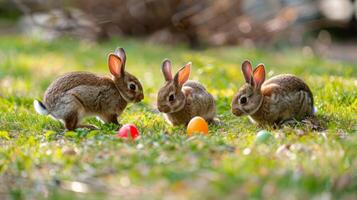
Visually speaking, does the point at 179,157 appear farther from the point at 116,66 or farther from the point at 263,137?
the point at 116,66

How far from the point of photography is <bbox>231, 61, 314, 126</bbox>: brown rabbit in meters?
6.39

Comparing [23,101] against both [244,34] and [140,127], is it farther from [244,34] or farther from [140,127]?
[244,34]

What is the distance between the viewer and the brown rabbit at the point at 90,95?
6.24 metres

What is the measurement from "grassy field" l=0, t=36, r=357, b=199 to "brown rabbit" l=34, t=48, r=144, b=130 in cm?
17

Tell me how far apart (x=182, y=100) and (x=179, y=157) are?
201 cm

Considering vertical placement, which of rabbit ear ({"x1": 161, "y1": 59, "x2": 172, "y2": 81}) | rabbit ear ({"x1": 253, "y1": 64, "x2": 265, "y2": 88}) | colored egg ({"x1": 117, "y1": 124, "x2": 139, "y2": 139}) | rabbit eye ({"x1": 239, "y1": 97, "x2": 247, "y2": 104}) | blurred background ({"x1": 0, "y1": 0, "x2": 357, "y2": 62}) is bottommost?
colored egg ({"x1": 117, "y1": 124, "x2": 139, "y2": 139})

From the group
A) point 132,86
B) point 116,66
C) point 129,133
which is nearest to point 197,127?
point 129,133

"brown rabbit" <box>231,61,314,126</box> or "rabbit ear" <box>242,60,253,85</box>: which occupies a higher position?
"rabbit ear" <box>242,60,253,85</box>

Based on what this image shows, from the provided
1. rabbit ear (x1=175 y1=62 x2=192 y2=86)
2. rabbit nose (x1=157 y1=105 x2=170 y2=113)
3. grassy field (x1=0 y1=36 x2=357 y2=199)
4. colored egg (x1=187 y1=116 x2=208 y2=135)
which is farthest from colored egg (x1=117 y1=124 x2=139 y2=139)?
rabbit ear (x1=175 y1=62 x2=192 y2=86)

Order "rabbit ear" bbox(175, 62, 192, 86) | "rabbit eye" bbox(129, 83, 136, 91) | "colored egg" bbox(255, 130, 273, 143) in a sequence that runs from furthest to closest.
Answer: "rabbit eye" bbox(129, 83, 136, 91)
"rabbit ear" bbox(175, 62, 192, 86)
"colored egg" bbox(255, 130, 273, 143)

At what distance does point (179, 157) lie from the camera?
4547 mm

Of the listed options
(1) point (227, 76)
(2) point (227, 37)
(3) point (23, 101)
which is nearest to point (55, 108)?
(3) point (23, 101)

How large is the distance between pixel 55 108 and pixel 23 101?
162cm

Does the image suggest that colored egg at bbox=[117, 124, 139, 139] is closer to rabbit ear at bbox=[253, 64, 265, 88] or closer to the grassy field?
the grassy field
